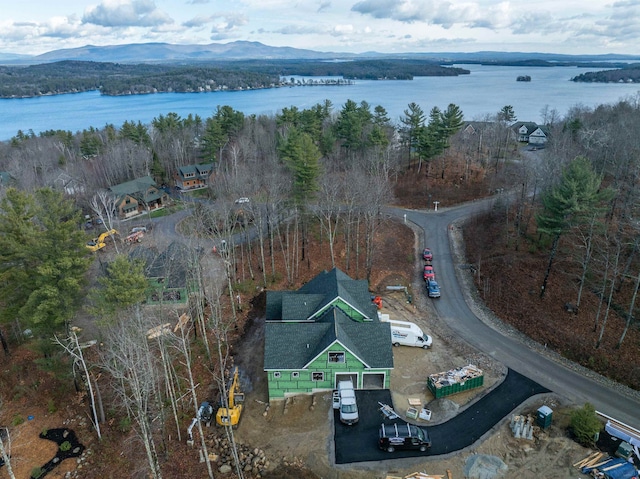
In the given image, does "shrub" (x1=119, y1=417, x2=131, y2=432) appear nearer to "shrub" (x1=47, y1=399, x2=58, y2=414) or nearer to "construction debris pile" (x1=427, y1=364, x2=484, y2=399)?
"shrub" (x1=47, y1=399, x2=58, y2=414)

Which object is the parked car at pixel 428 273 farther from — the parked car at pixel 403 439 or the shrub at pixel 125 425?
the shrub at pixel 125 425

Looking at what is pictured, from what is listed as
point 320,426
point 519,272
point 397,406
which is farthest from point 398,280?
point 320,426

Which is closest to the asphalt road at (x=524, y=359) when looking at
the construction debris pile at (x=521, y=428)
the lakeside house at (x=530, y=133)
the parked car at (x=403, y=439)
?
the construction debris pile at (x=521, y=428)

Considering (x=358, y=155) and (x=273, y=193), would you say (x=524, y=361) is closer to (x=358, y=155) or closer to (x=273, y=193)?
(x=273, y=193)

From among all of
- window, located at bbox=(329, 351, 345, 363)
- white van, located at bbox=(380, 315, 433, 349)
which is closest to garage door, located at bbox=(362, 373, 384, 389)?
window, located at bbox=(329, 351, 345, 363)

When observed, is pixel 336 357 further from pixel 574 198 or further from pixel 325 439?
pixel 574 198

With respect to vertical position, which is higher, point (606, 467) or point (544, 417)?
point (544, 417)

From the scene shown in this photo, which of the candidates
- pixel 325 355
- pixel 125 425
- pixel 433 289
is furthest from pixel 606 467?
pixel 125 425
